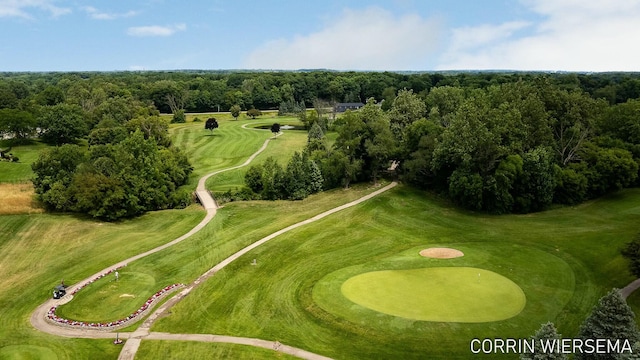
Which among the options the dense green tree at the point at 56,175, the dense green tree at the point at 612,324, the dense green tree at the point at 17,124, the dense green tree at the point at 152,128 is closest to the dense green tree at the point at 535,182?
the dense green tree at the point at 612,324

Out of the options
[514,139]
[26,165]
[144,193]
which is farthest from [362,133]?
[26,165]

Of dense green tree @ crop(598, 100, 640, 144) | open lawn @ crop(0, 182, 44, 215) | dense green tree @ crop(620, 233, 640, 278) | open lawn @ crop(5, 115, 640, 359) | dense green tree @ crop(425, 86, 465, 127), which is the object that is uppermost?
dense green tree @ crop(425, 86, 465, 127)

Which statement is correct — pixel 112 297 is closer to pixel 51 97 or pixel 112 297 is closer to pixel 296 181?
pixel 296 181

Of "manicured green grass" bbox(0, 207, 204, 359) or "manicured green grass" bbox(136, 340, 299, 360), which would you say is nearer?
"manicured green grass" bbox(136, 340, 299, 360)

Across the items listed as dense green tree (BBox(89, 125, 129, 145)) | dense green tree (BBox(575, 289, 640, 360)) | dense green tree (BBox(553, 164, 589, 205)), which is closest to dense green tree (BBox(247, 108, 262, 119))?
dense green tree (BBox(89, 125, 129, 145))

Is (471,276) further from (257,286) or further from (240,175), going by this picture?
(240,175)

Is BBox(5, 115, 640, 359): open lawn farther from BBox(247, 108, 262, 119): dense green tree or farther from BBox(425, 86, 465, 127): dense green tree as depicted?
BBox(247, 108, 262, 119): dense green tree
